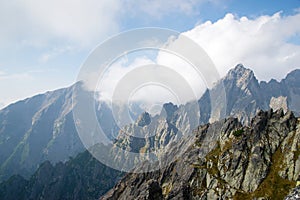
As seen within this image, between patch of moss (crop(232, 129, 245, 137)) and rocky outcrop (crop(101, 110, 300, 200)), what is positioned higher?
patch of moss (crop(232, 129, 245, 137))

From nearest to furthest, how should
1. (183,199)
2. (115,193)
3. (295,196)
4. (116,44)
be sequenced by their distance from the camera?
(295,196) → (116,44) → (183,199) → (115,193)

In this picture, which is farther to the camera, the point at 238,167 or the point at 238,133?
the point at 238,133

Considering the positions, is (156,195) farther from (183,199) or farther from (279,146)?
(279,146)

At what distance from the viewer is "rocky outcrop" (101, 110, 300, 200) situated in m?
137

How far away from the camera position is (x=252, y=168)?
14762 centimetres

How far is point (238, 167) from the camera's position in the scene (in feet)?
500

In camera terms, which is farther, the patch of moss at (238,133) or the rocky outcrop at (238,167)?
the patch of moss at (238,133)

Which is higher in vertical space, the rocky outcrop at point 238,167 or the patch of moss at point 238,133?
the patch of moss at point 238,133

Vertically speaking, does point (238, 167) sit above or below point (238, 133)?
below

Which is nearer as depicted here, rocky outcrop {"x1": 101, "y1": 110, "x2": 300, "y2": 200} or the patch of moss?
rocky outcrop {"x1": 101, "y1": 110, "x2": 300, "y2": 200}

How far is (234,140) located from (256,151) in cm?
1681

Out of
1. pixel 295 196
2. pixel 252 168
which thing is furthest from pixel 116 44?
pixel 252 168

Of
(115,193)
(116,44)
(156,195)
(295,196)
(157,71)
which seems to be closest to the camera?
(295,196)

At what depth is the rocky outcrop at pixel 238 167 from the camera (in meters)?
137
